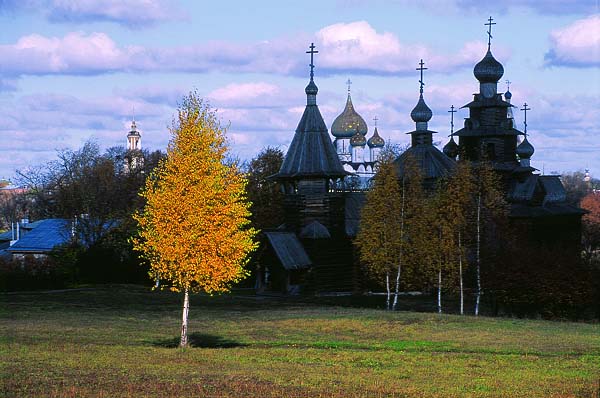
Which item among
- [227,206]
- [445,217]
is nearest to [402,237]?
[445,217]

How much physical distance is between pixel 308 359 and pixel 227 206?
552cm

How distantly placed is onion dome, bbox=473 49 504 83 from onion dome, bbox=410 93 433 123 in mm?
4556

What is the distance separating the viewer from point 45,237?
67.2m

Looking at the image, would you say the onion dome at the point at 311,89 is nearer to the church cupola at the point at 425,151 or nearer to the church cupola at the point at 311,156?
the church cupola at the point at 311,156

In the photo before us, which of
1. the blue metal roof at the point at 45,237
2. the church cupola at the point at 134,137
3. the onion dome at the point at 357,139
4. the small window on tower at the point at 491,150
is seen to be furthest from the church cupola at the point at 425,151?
the church cupola at the point at 134,137

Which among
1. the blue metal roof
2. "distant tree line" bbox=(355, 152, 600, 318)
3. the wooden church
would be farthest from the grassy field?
the blue metal roof

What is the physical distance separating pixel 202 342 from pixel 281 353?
505 centimetres

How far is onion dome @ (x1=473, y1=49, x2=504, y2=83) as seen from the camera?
2864 inches

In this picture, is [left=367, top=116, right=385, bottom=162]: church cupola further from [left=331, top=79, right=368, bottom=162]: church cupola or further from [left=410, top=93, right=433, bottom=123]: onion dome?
[left=410, top=93, right=433, bottom=123]: onion dome

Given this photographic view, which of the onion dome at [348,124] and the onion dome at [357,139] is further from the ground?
the onion dome at [348,124]

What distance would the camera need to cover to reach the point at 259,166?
279 ft

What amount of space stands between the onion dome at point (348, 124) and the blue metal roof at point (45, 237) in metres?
66.2

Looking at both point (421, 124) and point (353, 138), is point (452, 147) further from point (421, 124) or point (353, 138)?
point (353, 138)

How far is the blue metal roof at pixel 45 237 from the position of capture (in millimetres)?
65625
